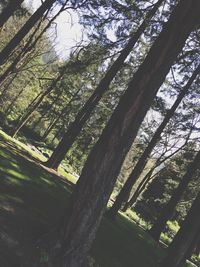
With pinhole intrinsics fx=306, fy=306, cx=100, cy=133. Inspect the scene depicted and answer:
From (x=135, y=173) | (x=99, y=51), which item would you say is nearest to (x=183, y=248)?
(x=135, y=173)

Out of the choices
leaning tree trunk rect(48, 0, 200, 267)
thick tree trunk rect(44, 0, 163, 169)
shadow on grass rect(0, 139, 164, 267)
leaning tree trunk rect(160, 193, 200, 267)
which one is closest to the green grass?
thick tree trunk rect(44, 0, 163, 169)

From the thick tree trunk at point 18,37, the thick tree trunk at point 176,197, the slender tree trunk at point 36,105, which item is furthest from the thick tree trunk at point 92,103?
the slender tree trunk at point 36,105

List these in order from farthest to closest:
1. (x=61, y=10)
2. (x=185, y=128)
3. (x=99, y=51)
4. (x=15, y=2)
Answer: (x=185, y=128) < (x=61, y=10) < (x=99, y=51) < (x=15, y=2)

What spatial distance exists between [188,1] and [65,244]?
185 inches

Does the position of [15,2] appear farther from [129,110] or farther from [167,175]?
[167,175]

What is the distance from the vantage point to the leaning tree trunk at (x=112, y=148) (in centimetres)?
496

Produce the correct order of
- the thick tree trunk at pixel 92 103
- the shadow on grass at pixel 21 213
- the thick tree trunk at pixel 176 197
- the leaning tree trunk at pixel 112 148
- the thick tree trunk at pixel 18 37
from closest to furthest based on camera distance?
1. the shadow on grass at pixel 21 213
2. the leaning tree trunk at pixel 112 148
3. the thick tree trunk at pixel 18 37
4. the thick tree trunk at pixel 92 103
5. the thick tree trunk at pixel 176 197

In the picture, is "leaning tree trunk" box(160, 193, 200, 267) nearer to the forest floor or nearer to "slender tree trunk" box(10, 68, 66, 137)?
the forest floor

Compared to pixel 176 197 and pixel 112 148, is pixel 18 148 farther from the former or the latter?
pixel 112 148

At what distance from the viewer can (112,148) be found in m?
5.18

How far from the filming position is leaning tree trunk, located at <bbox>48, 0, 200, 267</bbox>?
4.96 meters

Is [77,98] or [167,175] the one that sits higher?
[77,98]

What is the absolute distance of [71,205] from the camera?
5.07 meters

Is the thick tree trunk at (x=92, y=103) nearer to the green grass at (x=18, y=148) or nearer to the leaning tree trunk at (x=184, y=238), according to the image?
the green grass at (x=18, y=148)
